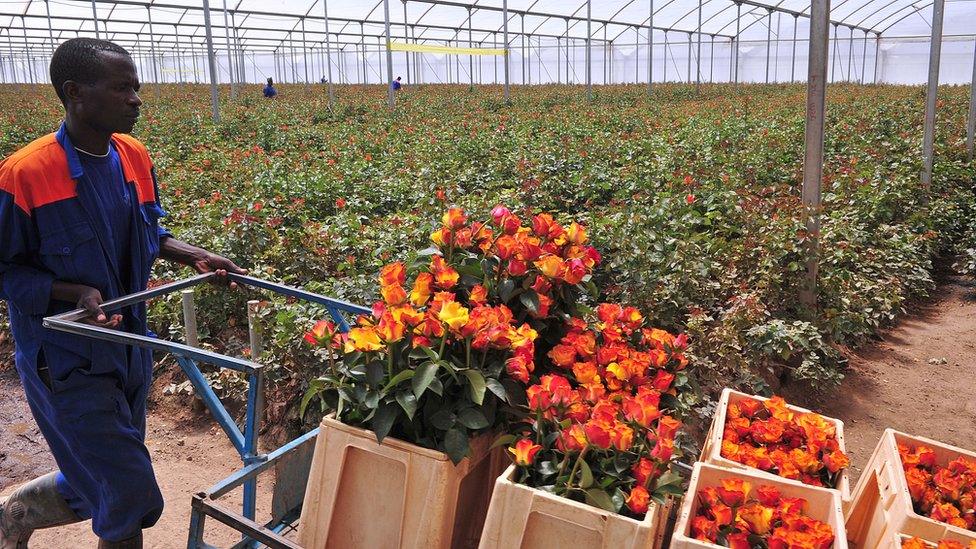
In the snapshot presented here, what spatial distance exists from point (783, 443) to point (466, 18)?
28.2 metres

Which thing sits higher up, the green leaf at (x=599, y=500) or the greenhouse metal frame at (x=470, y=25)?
the greenhouse metal frame at (x=470, y=25)

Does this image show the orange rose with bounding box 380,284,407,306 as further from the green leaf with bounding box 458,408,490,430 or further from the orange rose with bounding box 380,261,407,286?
the green leaf with bounding box 458,408,490,430

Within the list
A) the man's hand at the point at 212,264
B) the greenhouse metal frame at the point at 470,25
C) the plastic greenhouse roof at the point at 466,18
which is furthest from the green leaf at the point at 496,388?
the plastic greenhouse roof at the point at 466,18

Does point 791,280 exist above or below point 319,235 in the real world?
below

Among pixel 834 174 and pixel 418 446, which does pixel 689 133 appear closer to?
pixel 834 174

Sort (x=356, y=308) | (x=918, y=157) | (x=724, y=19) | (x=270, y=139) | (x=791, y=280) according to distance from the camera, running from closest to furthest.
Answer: (x=356, y=308), (x=791, y=280), (x=918, y=157), (x=270, y=139), (x=724, y=19)

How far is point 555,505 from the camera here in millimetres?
1424

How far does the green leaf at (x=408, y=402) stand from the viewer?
1539 millimetres

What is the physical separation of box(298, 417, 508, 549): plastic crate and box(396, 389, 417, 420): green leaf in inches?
3.6

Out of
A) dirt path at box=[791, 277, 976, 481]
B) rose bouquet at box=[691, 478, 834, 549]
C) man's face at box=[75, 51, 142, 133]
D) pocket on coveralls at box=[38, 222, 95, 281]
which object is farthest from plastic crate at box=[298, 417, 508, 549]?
dirt path at box=[791, 277, 976, 481]

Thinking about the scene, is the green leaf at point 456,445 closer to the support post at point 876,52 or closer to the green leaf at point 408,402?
the green leaf at point 408,402

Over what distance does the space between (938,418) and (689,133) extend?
6.17 metres

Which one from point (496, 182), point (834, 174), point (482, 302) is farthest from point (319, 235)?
point (834, 174)

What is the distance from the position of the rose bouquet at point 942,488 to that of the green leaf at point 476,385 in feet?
3.54
